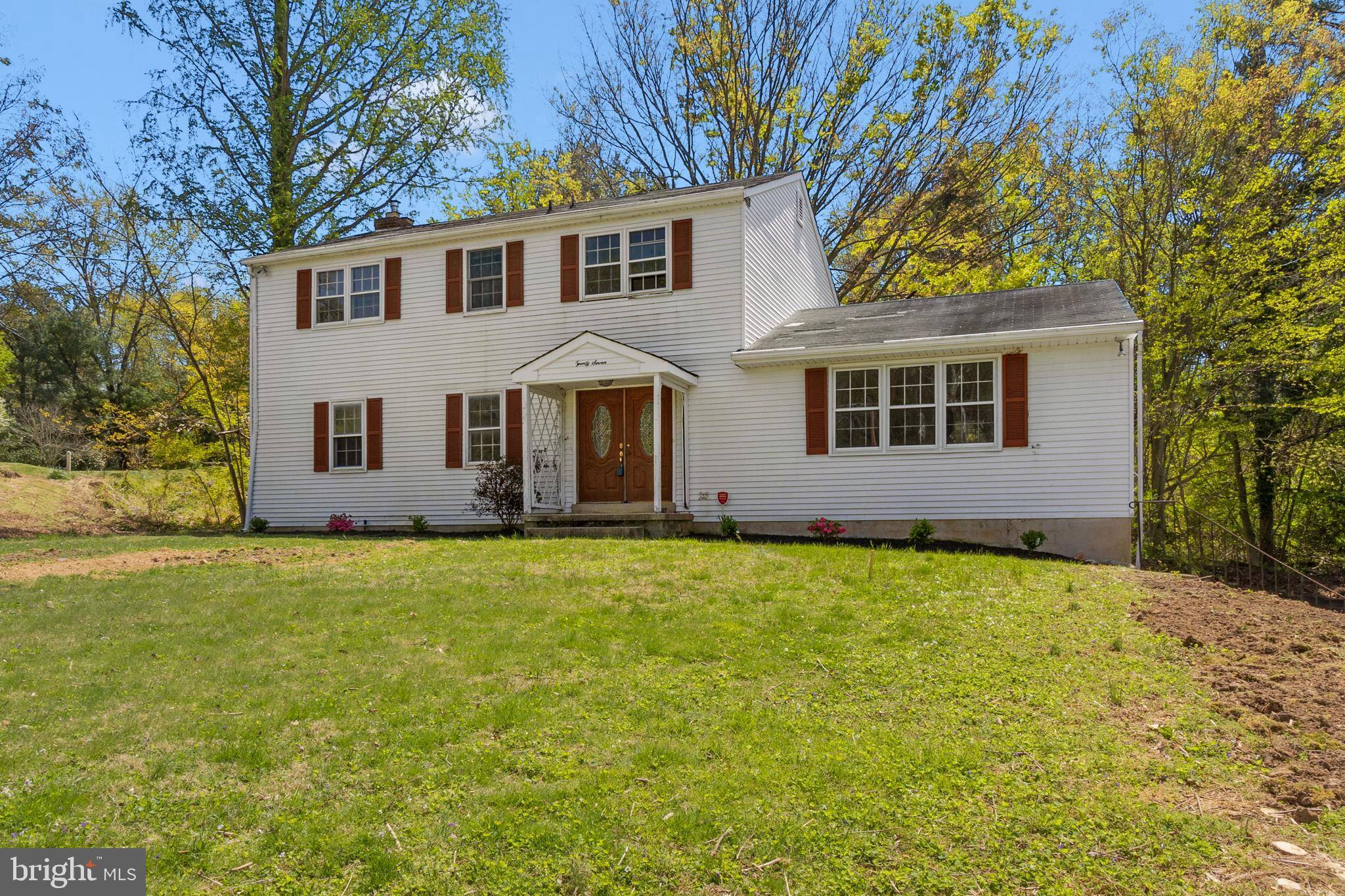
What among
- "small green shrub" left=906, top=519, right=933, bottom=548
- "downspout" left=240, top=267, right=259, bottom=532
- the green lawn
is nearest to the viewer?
the green lawn

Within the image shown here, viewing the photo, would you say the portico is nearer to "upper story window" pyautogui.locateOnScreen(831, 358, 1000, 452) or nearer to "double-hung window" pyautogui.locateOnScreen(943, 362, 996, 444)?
"upper story window" pyautogui.locateOnScreen(831, 358, 1000, 452)

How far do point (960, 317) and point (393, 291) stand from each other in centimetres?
1050

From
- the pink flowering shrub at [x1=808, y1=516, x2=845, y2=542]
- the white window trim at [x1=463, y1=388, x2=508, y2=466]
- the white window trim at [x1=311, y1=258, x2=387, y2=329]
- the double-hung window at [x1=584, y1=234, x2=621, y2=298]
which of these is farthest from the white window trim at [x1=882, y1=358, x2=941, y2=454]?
the white window trim at [x1=311, y1=258, x2=387, y2=329]

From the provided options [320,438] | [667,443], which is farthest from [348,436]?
[667,443]

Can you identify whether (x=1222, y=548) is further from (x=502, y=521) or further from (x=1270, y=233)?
(x=502, y=521)

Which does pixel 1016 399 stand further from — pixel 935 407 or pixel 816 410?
pixel 816 410

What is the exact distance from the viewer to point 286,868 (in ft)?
12.4

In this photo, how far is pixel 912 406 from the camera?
1396 centimetres

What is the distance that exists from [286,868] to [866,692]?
11.4ft

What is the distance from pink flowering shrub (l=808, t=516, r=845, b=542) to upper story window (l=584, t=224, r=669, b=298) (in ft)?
15.8

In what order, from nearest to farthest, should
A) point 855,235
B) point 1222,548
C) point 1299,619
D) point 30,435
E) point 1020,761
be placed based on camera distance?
1. point 1020,761
2. point 1299,619
3. point 1222,548
4. point 855,235
5. point 30,435

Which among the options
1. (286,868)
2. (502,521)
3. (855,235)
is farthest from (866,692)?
(855,235)

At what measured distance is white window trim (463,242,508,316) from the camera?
1695 cm

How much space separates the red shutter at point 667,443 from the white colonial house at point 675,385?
0.17 feet
